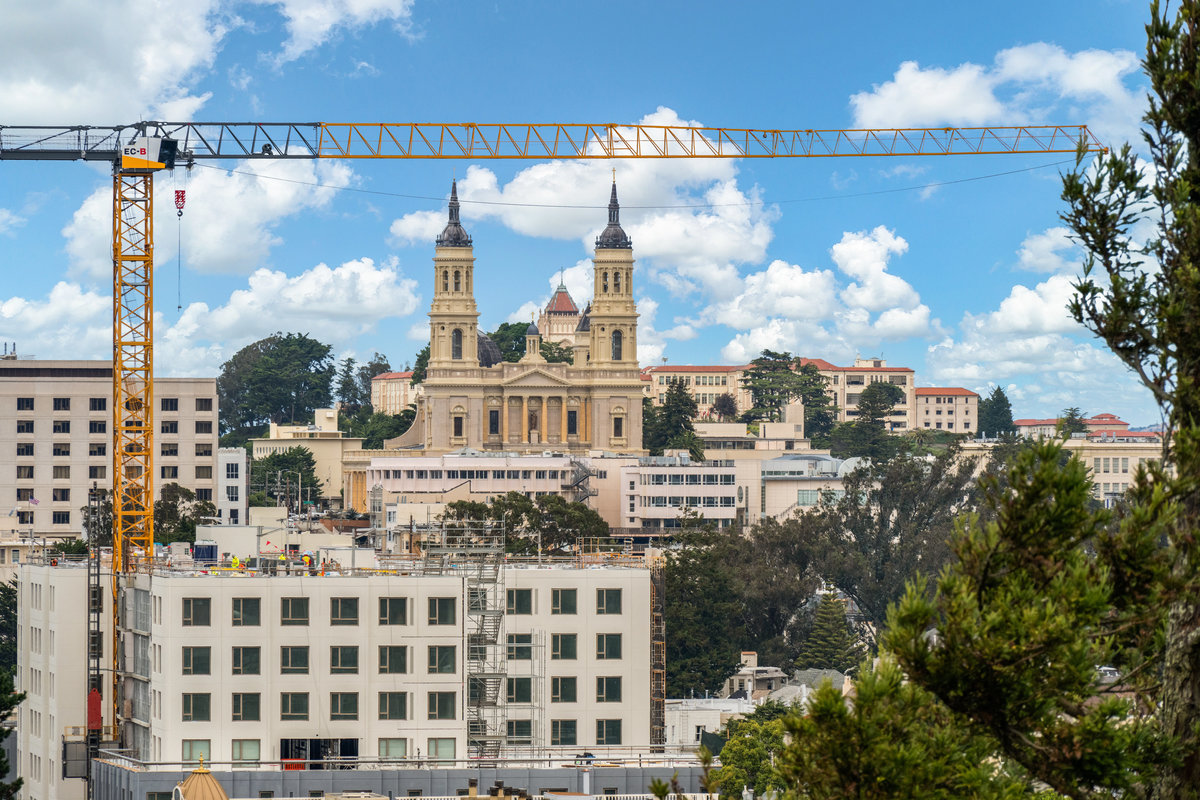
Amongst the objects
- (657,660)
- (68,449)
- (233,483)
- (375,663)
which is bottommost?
(657,660)

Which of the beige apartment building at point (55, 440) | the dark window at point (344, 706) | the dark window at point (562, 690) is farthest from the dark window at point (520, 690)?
the beige apartment building at point (55, 440)

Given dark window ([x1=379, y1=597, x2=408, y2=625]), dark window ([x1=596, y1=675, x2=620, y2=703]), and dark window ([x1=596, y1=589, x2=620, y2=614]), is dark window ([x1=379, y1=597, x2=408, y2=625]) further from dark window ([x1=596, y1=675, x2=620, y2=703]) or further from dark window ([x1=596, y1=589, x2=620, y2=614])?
dark window ([x1=596, y1=675, x2=620, y2=703])

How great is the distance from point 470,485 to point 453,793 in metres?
125

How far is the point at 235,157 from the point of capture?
353 ft

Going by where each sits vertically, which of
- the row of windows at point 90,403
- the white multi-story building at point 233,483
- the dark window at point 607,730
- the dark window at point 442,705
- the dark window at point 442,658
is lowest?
the dark window at point 607,730

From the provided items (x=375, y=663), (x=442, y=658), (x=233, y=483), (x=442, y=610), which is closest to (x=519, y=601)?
(x=442, y=610)

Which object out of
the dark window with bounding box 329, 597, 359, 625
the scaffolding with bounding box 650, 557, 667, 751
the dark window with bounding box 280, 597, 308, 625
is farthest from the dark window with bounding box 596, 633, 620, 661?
the dark window with bounding box 280, 597, 308, 625

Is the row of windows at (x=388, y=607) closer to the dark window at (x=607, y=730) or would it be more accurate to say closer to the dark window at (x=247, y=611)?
the dark window at (x=247, y=611)

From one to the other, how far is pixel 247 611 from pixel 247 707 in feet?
10.2

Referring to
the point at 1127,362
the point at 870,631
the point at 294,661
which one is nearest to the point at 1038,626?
the point at 1127,362

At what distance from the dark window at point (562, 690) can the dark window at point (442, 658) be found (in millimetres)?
3774

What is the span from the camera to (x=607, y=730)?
59094 millimetres

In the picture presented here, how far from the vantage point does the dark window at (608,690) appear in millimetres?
58906

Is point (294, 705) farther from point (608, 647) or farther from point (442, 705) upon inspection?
point (608, 647)
